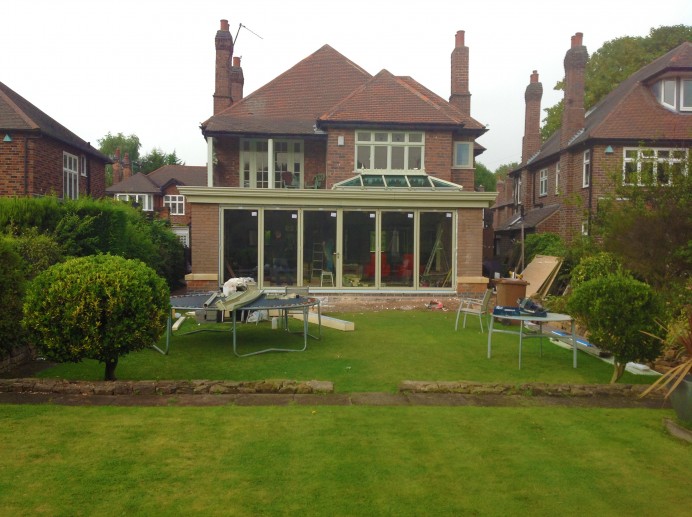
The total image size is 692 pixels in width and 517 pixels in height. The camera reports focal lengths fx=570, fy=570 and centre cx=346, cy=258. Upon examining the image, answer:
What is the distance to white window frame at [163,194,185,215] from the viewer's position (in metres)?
52.6

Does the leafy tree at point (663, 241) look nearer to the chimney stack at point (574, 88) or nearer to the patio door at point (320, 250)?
the patio door at point (320, 250)

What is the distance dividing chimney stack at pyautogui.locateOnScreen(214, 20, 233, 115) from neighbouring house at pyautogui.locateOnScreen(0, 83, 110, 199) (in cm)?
661

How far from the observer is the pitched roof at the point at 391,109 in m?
21.0

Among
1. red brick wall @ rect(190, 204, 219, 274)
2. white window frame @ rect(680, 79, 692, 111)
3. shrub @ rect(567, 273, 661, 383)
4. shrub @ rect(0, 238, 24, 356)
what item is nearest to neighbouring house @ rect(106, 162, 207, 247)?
red brick wall @ rect(190, 204, 219, 274)

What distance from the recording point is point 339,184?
1942 centimetres

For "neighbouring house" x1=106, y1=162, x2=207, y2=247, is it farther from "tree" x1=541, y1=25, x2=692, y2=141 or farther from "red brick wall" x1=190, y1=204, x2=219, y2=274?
"red brick wall" x1=190, y1=204, x2=219, y2=274

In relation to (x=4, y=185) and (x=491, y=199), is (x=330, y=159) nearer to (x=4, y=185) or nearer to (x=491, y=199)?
(x=491, y=199)

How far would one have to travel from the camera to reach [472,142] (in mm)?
22594

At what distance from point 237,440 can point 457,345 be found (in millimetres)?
5648

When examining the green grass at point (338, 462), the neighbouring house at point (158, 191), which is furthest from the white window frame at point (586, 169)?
the neighbouring house at point (158, 191)

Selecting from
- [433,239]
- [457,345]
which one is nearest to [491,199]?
[433,239]

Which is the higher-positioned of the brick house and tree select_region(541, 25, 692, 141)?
tree select_region(541, 25, 692, 141)

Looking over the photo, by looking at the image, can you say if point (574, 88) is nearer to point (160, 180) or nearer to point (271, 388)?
point (271, 388)

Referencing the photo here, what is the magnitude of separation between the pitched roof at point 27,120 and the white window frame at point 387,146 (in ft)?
39.9
